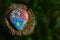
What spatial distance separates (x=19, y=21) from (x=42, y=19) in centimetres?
19

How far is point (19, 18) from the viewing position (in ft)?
4.94

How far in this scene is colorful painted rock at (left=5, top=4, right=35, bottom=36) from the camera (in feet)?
4.89

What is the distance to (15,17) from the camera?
1.51m

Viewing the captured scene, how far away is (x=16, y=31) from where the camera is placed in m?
1.50

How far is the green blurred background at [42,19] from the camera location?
155 centimetres

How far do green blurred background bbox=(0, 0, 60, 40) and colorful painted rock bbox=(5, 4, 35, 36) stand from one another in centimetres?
4

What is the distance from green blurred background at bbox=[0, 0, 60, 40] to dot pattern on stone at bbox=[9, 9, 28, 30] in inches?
3.3

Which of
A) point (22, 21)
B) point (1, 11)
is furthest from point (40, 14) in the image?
point (1, 11)

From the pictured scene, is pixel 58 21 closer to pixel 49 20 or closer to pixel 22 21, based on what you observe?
pixel 49 20

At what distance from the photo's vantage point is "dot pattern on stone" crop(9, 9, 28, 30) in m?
1.49

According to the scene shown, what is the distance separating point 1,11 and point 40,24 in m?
0.32

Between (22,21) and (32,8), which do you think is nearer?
(22,21)

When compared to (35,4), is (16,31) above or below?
below

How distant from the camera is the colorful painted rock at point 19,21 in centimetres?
149
